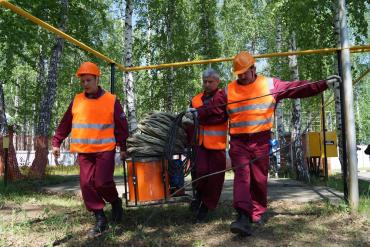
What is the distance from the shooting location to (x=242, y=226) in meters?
4.39

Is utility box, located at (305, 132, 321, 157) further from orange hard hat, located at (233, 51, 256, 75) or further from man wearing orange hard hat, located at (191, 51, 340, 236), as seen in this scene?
orange hard hat, located at (233, 51, 256, 75)

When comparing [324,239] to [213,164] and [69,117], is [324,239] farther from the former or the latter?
[69,117]

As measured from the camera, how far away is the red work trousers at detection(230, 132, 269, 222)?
4676 mm

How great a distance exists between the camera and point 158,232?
4.90m

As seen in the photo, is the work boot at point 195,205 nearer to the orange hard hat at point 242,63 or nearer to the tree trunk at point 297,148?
the tree trunk at point 297,148

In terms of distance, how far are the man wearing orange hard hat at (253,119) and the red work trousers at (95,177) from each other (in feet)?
4.50

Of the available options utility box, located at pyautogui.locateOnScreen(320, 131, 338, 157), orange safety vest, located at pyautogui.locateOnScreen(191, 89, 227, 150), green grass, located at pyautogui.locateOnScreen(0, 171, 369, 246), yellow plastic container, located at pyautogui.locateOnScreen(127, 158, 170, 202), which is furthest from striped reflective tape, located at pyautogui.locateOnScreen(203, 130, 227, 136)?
utility box, located at pyautogui.locateOnScreen(320, 131, 338, 157)

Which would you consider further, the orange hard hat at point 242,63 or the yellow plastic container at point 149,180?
the yellow plastic container at point 149,180

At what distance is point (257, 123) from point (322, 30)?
32.3 feet

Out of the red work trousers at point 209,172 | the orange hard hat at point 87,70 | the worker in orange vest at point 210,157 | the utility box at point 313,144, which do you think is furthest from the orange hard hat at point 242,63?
the utility box at point 313,144

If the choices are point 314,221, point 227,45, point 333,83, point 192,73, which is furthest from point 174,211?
point 227,45

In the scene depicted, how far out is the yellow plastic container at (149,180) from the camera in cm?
498

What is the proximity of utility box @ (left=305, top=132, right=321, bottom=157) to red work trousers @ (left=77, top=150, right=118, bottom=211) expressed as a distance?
6.69 metres

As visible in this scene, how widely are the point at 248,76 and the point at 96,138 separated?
1.78 meters
